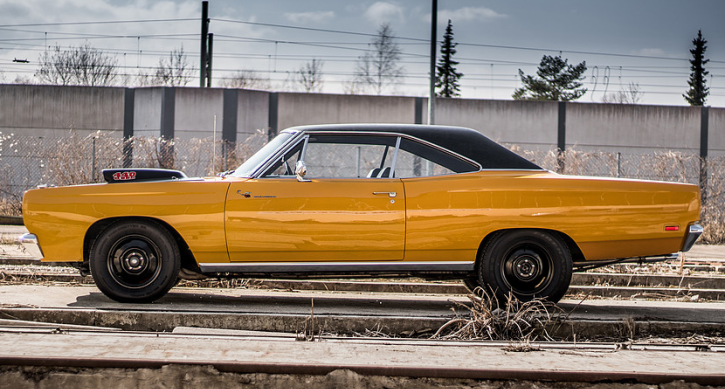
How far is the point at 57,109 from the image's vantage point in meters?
27.1

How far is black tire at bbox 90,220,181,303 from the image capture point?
18.9 feet

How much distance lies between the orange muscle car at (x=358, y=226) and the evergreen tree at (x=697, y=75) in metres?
58.8

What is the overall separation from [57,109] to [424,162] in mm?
24174

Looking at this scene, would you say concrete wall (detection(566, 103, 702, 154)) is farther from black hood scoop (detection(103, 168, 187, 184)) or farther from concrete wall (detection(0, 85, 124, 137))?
black hood scoop (detection(103, 168, 187, 184))

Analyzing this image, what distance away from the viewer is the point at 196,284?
7625 millimetres

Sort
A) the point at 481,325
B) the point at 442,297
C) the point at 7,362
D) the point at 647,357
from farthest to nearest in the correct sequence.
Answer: the point at 442,297
the point at 481,325
the point at 647,357
the point at 7,362

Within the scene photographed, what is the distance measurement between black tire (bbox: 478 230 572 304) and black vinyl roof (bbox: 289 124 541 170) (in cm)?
60

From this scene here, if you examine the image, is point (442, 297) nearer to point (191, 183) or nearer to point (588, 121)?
point (191, 183)

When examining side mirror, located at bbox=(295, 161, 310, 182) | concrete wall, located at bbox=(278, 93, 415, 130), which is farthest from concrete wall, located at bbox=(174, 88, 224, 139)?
side mirror, located at bbox=(295, 161, 310, 182)

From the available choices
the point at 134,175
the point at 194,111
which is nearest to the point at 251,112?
the point at 194,111

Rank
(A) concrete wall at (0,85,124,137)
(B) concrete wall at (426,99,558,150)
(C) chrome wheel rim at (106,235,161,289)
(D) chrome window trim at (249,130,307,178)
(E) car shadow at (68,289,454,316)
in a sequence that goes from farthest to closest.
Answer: (A) concrete wall at (0,85,124,137) → (B) concrete wall at (426,99,558,150) → (D) chrome window trim at (249,130,307,178) → (C) chrome wheel rim at (106,235,161,289) → (E) car shadow at (68,289,454,316)

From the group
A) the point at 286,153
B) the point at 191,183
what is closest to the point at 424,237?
the point at 286,153

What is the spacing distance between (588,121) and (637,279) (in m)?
20.0

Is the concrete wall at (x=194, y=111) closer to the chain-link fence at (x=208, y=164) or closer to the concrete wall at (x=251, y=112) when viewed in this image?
the concrete wall at (x=251, y=112)
